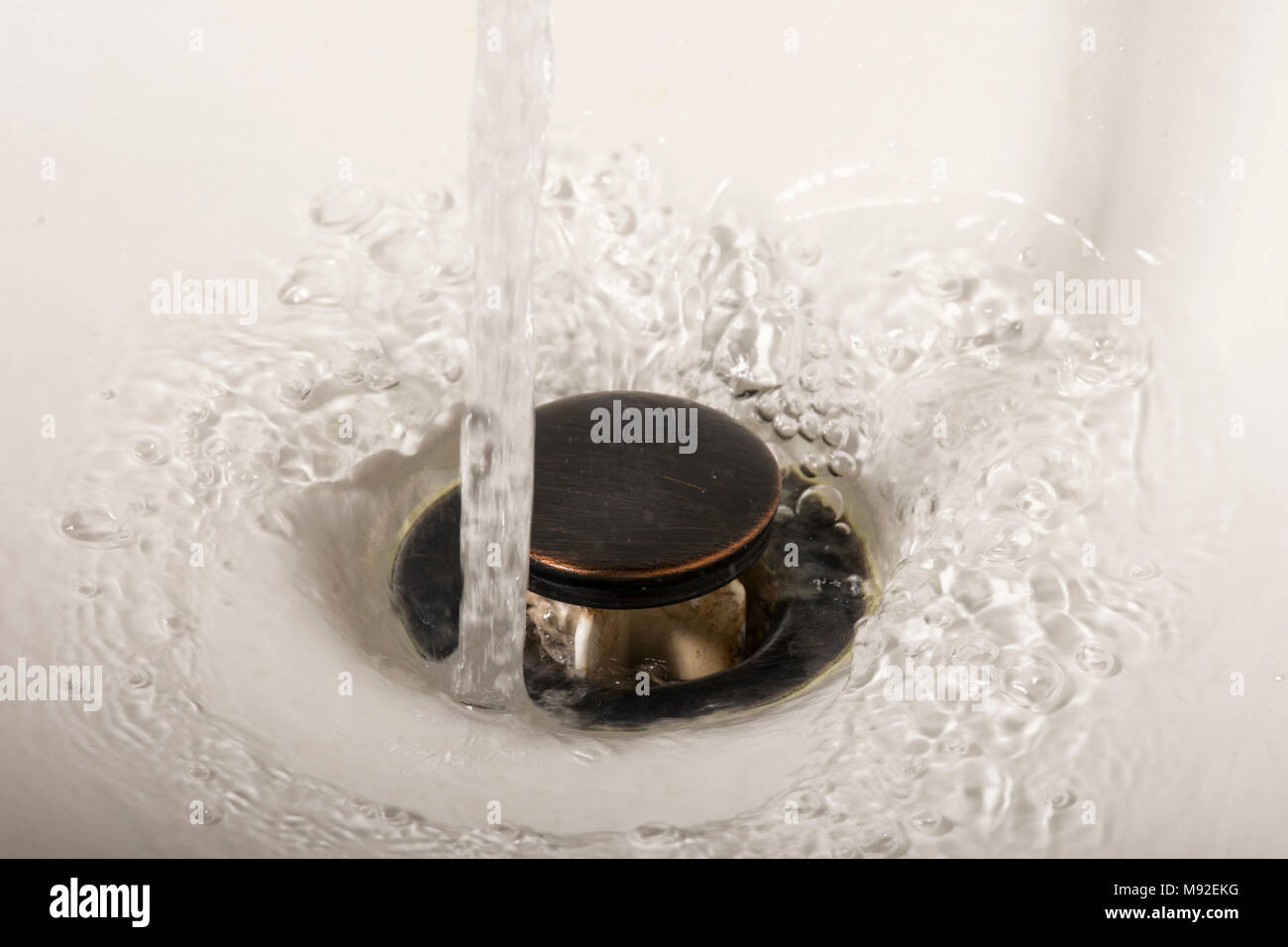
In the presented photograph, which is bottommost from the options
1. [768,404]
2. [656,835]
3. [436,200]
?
[656,835]

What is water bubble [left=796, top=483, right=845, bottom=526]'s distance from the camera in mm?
644

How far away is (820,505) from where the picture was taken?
25.6 inches

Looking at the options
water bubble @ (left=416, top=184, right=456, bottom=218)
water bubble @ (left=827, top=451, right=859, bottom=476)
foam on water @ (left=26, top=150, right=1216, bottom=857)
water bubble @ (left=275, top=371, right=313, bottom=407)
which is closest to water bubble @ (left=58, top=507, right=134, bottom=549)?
foam on water @ (left=26, top=150, right=1216, bottom=857)

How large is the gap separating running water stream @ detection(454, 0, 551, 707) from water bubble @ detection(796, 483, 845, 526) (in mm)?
169

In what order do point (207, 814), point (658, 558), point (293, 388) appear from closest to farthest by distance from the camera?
point (207, 814), point (658, 558), point (293, 388)

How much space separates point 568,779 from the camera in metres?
0.49

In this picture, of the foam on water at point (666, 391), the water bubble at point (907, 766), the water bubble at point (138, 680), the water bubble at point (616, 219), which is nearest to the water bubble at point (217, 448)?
the foam on water at point (666, 391)

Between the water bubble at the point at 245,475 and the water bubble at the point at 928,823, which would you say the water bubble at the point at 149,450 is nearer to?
the water bubble at the point at 245,475

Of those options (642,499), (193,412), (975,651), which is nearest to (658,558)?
(642,499)

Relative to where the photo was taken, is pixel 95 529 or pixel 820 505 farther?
pixel 820 505

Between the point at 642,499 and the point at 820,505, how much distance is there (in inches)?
5.0

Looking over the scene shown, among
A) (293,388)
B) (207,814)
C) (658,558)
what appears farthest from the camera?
(293,388)

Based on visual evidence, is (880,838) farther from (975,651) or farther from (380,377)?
(380,377)

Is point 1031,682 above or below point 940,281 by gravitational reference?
below
